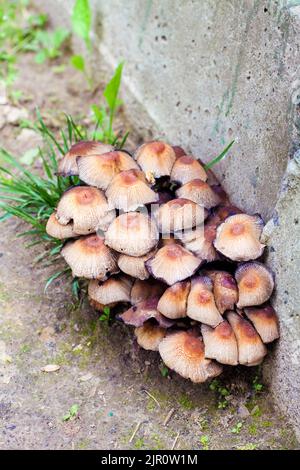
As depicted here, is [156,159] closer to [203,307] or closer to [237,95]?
[237,95]

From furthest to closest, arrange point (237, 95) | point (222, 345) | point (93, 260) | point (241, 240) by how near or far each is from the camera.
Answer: point (237, 95) → point (93, 260) → point (241, 240) → point (222, 345)

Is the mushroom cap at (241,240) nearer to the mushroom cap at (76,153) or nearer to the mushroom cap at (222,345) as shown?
the mushroom cap at (222,345)

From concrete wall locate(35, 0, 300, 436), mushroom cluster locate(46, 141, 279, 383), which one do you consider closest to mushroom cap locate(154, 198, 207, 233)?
mushroom cluster locate(46, 141, 279, 383)

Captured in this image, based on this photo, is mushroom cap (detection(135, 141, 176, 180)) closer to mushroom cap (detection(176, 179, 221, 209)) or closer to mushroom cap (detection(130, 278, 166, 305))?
mushroom cap (detection(176, 179, 221, 209))

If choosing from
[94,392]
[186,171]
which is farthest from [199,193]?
[94,392]

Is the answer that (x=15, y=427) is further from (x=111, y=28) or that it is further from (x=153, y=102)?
(x=111, y=28)
